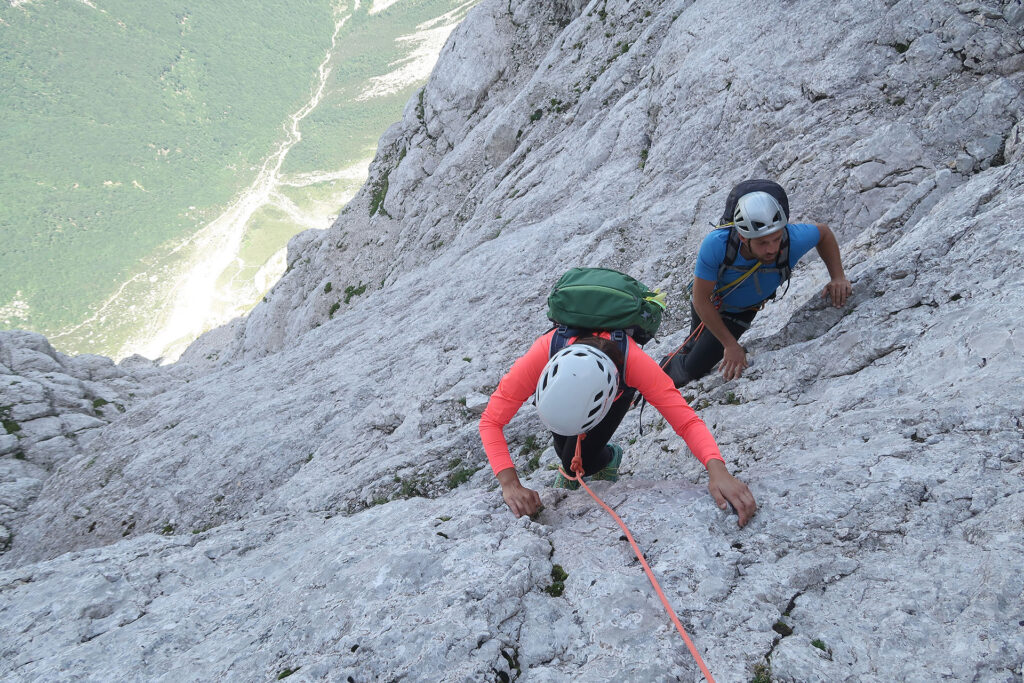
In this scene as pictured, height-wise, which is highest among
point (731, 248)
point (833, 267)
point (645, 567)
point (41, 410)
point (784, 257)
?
point (41, 410)

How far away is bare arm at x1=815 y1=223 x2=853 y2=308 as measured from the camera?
7109mm

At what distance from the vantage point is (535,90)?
95.0 feet

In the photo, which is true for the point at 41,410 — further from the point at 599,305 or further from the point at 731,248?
the point at 731,248

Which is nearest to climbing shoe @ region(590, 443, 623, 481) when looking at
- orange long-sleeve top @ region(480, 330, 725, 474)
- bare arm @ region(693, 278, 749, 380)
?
orange long-sleeve top @ region(480, 330, 725, 474)

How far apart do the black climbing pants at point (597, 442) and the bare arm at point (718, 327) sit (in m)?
2.11

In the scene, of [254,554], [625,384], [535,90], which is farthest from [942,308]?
[535,90]

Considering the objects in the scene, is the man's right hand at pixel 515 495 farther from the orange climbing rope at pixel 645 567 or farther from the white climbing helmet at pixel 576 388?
the white climbing helmet at pixel 576 388

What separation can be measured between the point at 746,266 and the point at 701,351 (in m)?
2.02

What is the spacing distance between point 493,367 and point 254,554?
723cm

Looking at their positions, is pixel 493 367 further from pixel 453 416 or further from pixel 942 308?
pixel 942 308

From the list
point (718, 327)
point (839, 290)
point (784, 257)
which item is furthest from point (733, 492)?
point (839, 290)

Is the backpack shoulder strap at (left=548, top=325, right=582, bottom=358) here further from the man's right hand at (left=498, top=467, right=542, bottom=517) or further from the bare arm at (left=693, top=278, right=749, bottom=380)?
the bare arm at (left=693, top=278, right=749, bottom=380)

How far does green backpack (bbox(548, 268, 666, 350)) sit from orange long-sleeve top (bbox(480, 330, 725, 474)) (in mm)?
268

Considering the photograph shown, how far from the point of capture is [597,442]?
253 inches
